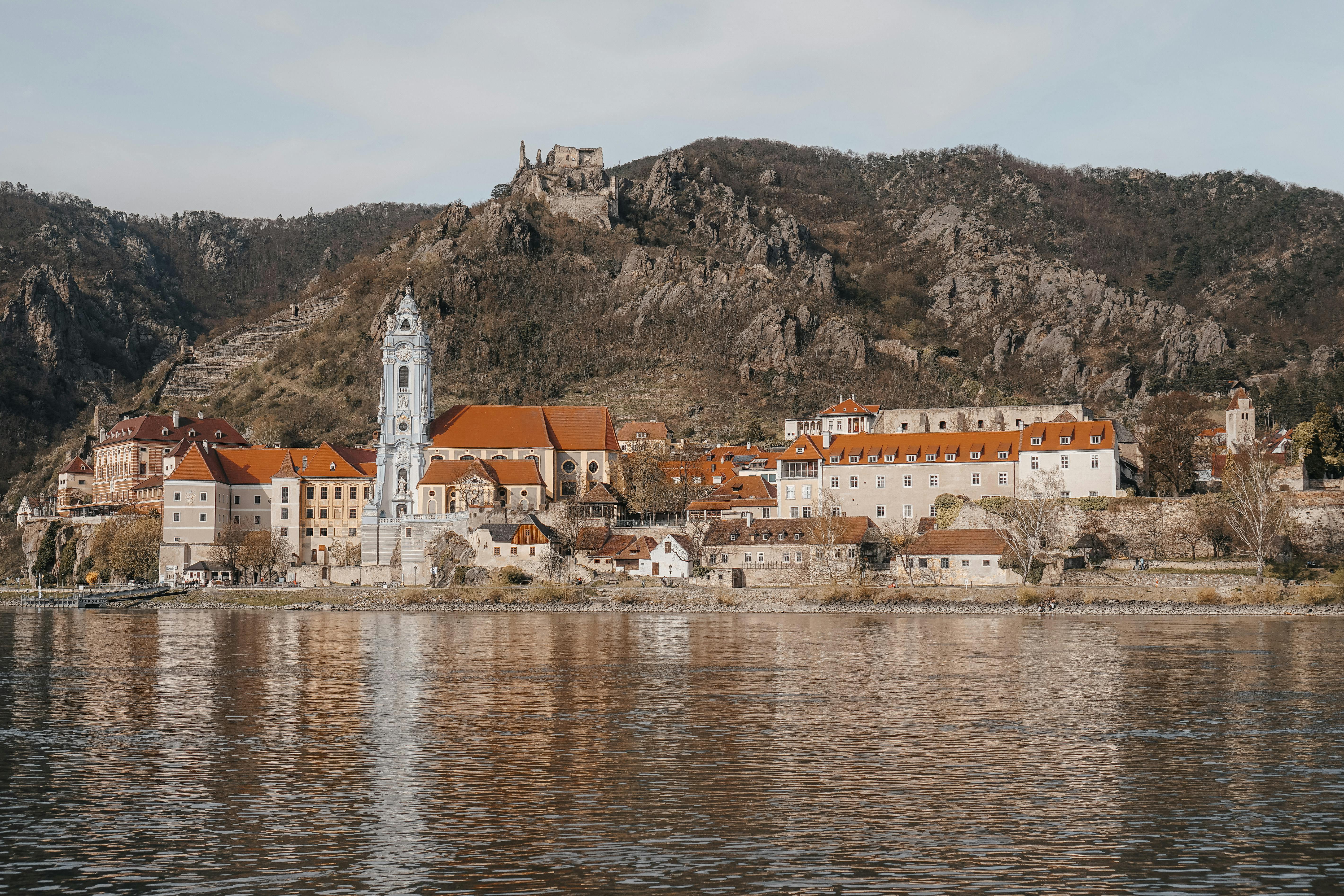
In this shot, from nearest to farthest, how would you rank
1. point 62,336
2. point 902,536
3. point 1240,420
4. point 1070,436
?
point 1070,436
point 902,536
point 1240,420
point 62,336

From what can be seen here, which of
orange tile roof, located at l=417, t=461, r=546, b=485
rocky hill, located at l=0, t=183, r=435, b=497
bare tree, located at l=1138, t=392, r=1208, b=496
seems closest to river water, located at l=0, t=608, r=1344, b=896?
bare tree, located at l=1138, t=392, r=1208, b=496

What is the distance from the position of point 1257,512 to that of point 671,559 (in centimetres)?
3289

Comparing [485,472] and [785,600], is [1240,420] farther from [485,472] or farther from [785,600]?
[485,472]

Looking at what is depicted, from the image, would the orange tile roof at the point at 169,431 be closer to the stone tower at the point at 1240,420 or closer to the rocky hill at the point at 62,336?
the rocky hill at the point at 62,336

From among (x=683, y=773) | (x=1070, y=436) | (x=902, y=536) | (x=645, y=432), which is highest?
(x=645, y=432)

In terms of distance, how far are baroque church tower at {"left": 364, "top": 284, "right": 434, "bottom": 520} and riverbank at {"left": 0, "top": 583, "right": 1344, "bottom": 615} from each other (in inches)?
452

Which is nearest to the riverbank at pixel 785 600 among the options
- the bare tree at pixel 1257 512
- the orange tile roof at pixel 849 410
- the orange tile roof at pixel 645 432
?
the bare tree at pixel 1257 512

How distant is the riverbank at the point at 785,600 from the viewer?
63094 millimetres

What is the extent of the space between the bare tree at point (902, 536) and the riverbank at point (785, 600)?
2.76 m

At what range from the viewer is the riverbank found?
63.1 m

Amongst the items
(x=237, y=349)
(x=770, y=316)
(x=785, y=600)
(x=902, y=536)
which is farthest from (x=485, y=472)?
(x=237, y=349)

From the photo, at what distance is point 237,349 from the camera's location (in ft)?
498

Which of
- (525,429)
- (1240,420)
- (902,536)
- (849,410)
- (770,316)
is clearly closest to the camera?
(902,536)

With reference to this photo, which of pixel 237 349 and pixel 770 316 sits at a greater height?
pixel 770 316
